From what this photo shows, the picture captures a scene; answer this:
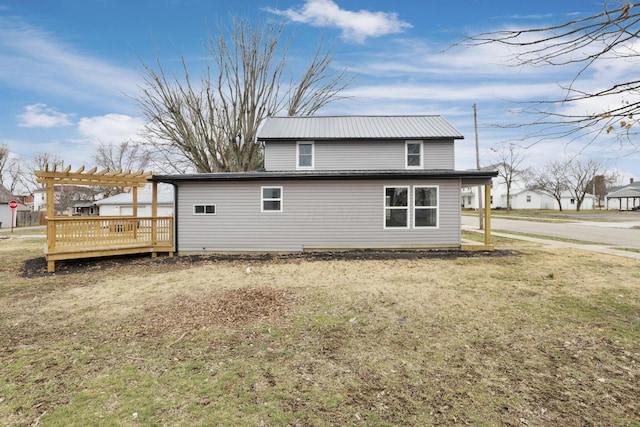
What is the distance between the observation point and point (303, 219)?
40.3 ft

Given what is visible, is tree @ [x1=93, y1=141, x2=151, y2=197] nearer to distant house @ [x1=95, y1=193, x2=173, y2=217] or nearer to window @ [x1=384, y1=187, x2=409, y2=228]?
distant house @ [x1=95, y1=193, x2=173, y2=217]

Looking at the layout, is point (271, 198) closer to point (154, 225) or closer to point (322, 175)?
point (322, 175)

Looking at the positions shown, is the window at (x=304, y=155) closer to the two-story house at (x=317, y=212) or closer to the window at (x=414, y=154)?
the two-story house at (x=317, y=212)

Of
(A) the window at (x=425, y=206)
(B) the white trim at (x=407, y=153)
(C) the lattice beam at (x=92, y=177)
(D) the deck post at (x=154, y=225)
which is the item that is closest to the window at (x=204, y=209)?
(D) the deck post at (x=154, y=225)

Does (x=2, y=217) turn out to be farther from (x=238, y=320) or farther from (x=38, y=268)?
(x=238, y=320)

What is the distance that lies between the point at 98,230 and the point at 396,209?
10.5 metres

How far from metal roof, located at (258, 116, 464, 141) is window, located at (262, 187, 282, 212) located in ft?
10.7

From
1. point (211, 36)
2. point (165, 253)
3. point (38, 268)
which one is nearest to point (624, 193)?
point (211, 36)

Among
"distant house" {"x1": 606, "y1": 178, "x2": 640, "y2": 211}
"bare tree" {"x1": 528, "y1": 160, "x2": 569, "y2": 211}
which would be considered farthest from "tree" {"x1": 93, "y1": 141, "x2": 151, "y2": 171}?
"distant house" {"x1": 606, "y1": 178, "x2": 640, "y2": 211}

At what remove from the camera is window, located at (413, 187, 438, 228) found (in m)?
12.2

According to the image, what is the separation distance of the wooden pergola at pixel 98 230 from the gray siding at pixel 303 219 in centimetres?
Result: 88

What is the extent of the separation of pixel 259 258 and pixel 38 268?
6605 millimetres

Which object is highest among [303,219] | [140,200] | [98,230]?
[140,200]

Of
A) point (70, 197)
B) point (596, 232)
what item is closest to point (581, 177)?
point (596, 232)
